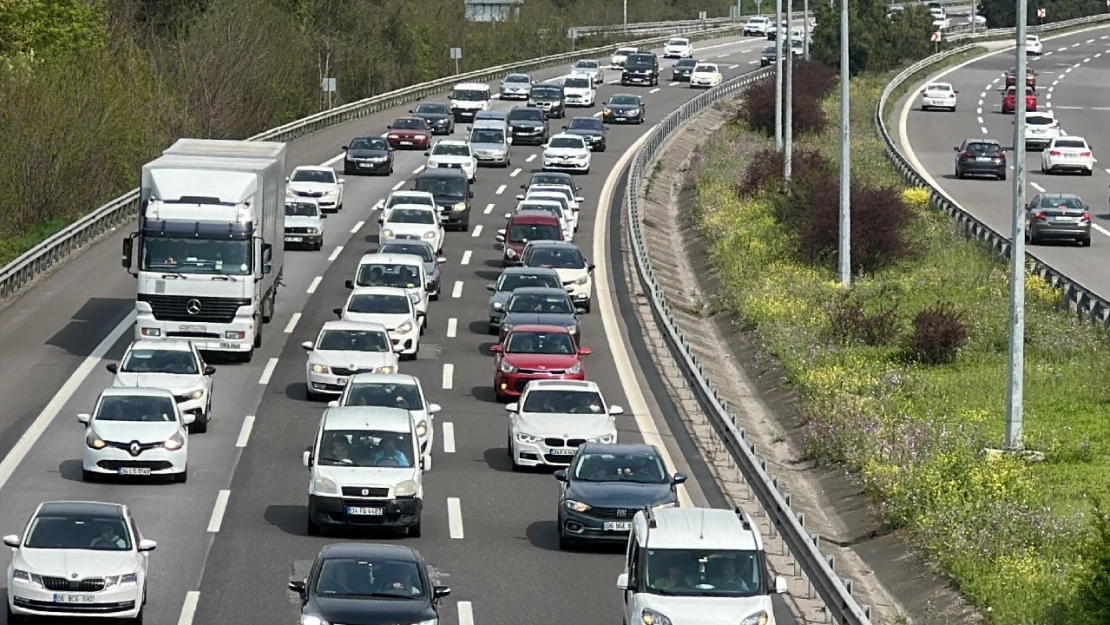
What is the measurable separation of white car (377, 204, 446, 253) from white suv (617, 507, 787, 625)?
33102 mm

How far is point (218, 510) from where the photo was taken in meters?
28.1

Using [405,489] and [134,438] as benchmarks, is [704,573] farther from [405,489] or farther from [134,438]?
[134,438]

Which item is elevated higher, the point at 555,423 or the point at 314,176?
the point at 314,176

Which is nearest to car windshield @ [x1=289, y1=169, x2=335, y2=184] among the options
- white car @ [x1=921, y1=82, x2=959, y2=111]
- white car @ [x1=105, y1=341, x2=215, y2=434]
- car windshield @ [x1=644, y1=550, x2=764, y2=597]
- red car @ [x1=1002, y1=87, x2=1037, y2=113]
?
white car @ [x1=105, y1=341, x2=215, y2=434]

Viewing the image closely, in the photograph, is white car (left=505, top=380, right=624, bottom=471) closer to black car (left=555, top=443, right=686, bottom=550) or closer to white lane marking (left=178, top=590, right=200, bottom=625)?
black car (left=555, top=443, right=686, bottom=550)

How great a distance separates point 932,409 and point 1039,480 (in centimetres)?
644

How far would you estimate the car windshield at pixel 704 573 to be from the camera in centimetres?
2006

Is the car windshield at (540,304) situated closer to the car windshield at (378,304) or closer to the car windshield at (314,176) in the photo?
the car windshield at (378,304)

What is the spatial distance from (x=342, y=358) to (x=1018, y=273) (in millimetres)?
11890

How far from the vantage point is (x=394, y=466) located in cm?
2698

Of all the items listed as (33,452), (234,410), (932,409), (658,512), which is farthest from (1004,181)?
(658,512)

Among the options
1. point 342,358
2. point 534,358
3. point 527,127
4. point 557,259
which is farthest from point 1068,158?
point 342,358

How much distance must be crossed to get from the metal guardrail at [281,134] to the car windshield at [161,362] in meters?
13.5

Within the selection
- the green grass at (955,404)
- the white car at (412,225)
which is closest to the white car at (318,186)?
the white car at (412,225)
